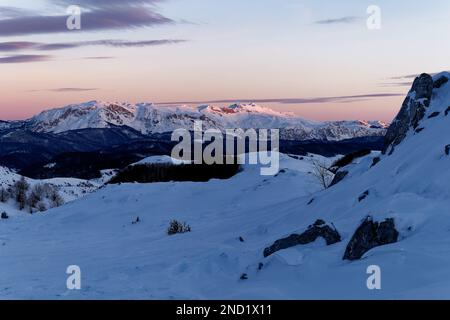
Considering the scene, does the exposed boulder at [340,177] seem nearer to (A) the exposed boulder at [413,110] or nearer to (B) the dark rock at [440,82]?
(A) the exposed boulder at [413,110]

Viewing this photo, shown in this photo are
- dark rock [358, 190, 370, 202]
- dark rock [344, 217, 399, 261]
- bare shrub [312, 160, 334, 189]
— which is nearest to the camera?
dark rock [344, 217, 399, 261]

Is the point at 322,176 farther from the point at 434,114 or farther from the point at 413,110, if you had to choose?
the point at 434,114

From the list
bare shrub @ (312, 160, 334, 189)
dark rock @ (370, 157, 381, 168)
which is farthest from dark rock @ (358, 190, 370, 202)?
bare shrub @ (312, 160, 334, 189)

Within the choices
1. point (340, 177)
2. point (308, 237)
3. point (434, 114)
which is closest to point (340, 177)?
point (340, 177)

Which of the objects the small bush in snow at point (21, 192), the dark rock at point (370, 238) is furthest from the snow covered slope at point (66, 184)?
the dark rock at point (370, 238)

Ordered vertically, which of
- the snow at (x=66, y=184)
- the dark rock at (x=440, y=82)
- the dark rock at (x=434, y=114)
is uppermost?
the dark rock at (x=440, y=82)

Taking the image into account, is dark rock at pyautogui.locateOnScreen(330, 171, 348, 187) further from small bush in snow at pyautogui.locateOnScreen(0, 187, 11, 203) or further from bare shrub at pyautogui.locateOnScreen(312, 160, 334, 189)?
small bush in snow at pyautogui.locateOnScreen(0, 187, 11, 203)
